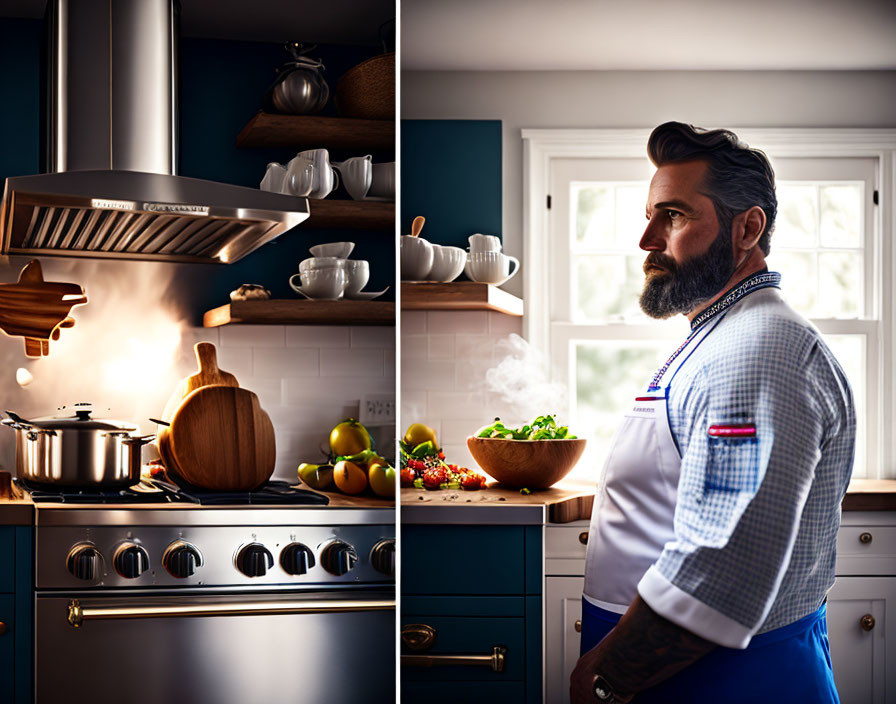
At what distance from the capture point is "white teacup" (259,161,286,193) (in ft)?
4.71

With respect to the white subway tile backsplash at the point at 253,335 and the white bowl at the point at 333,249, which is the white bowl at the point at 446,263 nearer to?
the white bowl at the point at 333,249

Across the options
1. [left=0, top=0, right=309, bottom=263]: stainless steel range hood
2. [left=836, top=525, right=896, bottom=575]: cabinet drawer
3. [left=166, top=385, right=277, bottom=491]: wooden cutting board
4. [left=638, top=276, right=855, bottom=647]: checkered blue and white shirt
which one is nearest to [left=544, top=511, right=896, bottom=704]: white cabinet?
[left=836, top=525, right=896, bottom=575]: cabinet drawer

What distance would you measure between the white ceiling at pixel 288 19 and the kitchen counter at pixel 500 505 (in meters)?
0.83

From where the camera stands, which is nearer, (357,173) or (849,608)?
(849,608)

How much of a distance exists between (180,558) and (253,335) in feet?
1.34

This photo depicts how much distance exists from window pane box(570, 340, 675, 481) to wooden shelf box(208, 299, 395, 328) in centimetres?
38

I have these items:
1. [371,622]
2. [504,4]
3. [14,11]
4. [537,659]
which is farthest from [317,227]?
[537,659]

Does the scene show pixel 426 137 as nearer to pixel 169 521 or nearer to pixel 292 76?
pixel 292 76

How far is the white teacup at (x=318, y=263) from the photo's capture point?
56.7 inches

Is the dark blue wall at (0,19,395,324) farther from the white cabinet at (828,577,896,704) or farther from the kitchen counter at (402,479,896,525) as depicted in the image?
the white cabinet at (828,577,896,704)

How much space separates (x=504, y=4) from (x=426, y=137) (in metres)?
0.26

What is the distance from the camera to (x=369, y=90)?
1.46m

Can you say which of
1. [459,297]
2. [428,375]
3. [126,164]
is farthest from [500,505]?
[126,164]

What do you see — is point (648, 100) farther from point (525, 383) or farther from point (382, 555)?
point (382, 555)
